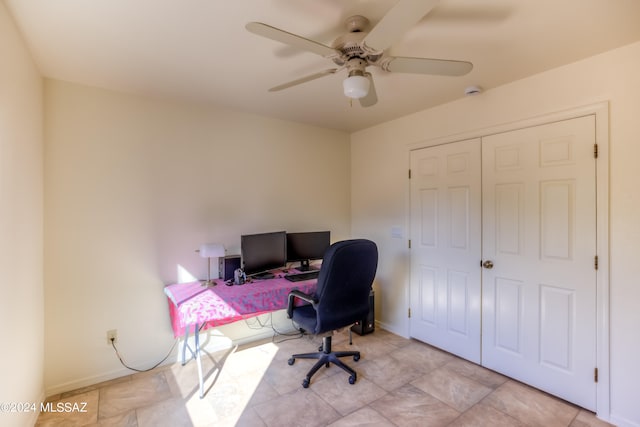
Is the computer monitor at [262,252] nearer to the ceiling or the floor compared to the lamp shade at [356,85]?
nearer to the floor

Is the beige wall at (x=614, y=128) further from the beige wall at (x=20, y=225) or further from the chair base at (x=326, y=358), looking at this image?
the beige wall at (x=20, y=225)

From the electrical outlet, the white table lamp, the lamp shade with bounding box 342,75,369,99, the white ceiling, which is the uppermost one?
the white ceiling

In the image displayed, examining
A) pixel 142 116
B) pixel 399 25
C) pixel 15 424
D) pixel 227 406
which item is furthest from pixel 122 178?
pixel 399 25

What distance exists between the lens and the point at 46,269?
2266 millimetres

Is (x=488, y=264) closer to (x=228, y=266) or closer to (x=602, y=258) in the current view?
(x=602, y=258)

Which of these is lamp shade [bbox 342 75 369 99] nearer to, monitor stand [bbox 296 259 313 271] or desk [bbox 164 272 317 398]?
desk [bbox 164 272 317 398]

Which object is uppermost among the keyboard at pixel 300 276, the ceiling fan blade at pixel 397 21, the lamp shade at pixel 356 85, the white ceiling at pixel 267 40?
the white ceiling at pixel 267 40

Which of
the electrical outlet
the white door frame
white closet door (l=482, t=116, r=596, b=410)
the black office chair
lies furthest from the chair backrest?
the electrical outlet

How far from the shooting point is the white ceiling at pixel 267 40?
60.1 inches

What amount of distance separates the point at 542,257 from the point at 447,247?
0.77 metres

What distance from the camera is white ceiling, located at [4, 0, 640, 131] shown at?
153 centimetres

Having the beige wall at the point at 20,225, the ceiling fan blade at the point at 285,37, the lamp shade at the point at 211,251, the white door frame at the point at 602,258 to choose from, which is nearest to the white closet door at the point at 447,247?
the white door frame at the point at 602,258

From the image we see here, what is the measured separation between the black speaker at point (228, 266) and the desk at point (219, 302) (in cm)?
7

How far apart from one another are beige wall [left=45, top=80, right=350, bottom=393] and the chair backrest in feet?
4.06
